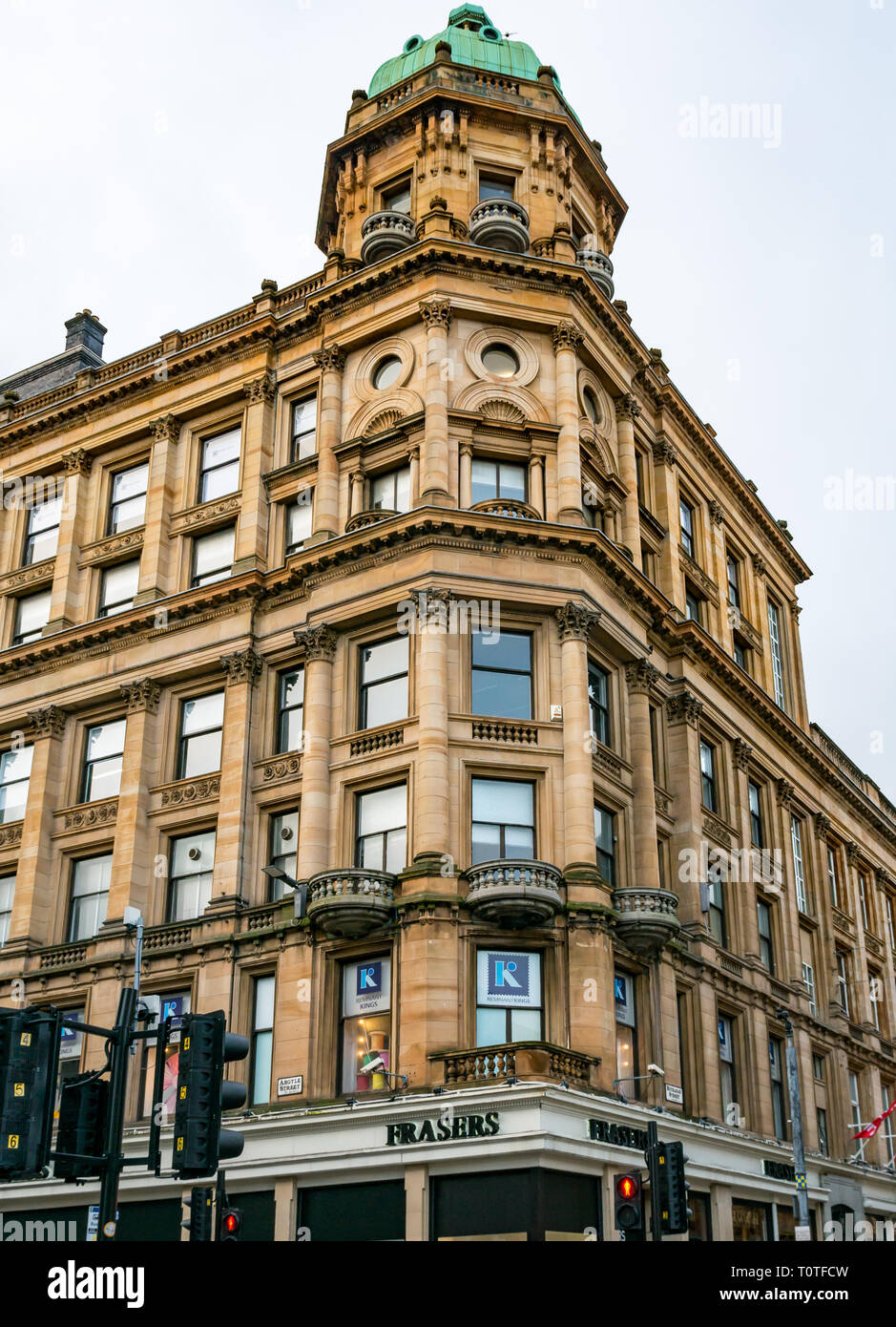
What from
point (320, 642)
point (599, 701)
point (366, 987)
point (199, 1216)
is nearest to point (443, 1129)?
point (366, 987)

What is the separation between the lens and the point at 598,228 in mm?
47250

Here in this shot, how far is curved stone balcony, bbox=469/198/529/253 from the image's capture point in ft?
134

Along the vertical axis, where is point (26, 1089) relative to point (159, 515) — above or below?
below

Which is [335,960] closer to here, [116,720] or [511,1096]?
[511,1096]

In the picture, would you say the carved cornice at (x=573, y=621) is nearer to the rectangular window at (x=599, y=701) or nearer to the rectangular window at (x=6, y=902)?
the rectangular window at (x=599, y=701)

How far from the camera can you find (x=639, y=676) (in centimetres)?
3869

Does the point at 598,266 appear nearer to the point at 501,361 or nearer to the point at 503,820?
the point at 501,361

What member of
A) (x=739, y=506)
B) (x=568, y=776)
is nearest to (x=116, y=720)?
(x=568, y=776)

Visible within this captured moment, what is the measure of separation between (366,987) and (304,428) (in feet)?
58.6

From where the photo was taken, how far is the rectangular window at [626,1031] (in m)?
33.1

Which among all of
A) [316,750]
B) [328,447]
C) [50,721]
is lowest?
[316,750]

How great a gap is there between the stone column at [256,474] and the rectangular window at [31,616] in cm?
804

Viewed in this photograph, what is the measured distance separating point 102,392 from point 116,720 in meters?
12.0
